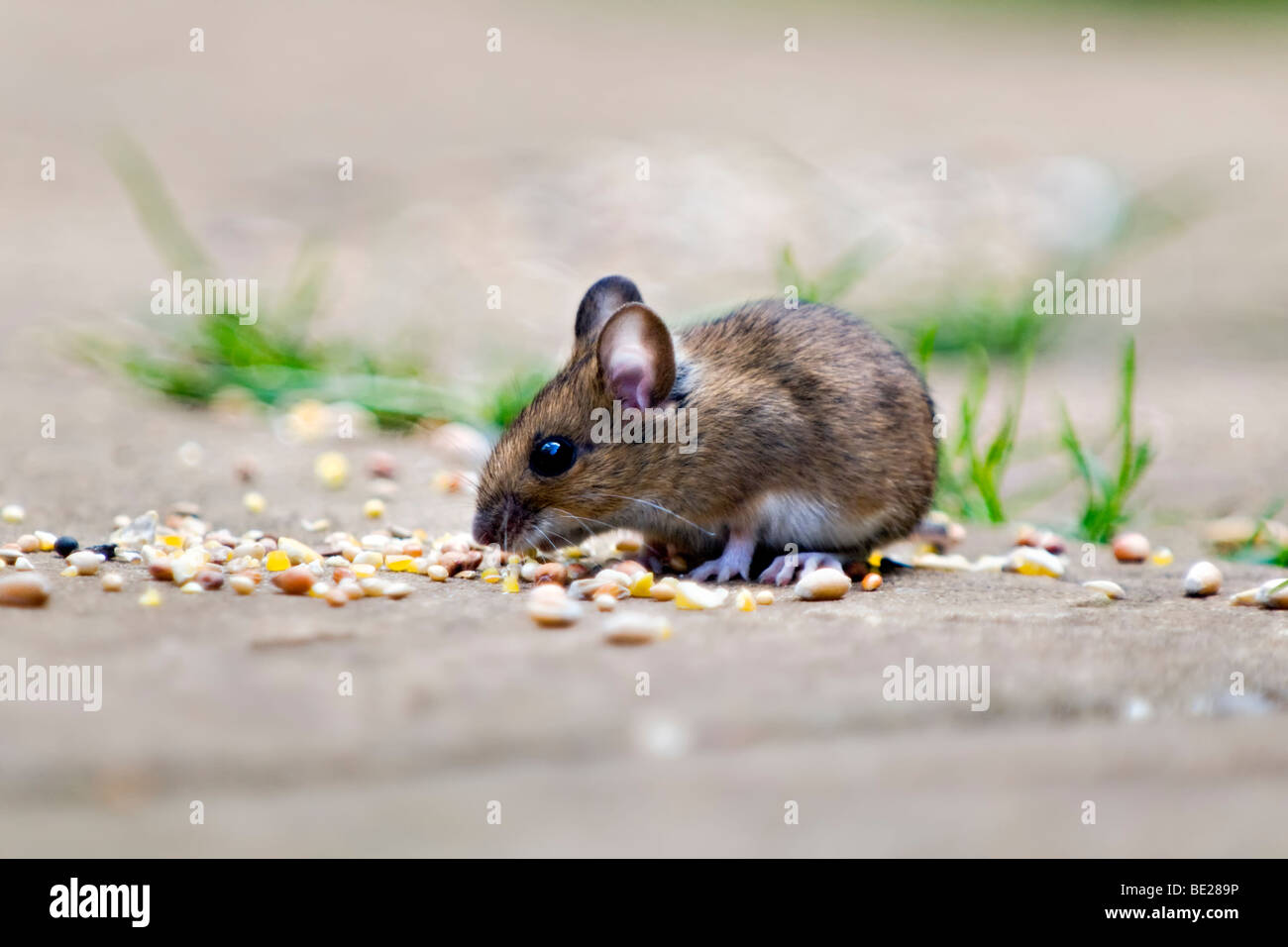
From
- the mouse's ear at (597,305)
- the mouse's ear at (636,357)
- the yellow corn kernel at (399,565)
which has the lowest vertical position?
the yellow corn kernel at (399,565)

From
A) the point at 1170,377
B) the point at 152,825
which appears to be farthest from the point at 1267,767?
the point at 1170,377

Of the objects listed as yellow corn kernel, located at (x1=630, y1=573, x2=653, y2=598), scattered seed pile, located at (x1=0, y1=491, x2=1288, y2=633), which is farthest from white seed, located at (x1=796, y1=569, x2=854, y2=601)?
yellow corn kernel, located at (x1=630, y1=573, x2=653, y2=598)

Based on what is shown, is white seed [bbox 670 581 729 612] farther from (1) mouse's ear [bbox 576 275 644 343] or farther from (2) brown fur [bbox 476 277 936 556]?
(1) mouse's ear [bbox 576 275 644 343]

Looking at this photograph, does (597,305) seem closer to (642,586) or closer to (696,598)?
(642,586)

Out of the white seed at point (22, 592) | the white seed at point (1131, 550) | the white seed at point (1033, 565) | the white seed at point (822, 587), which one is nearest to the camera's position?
the white seed at point (22, 592)

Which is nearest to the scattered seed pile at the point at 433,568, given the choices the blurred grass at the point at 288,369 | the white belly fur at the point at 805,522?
the white belly fur at the point at 805,522

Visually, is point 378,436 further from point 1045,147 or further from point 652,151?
point 1045,147

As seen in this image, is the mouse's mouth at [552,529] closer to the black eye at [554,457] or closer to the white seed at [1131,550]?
the black eye at [554,457]
